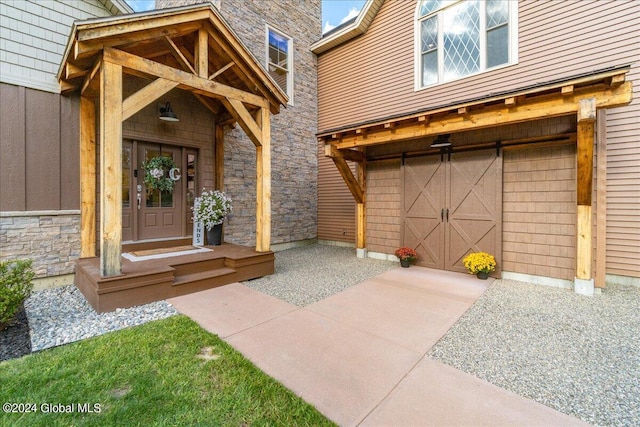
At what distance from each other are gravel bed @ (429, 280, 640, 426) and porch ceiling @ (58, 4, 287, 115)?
15.9 ft

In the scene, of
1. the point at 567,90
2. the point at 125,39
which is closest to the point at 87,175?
the point at 125,39

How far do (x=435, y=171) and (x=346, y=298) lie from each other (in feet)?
11.3

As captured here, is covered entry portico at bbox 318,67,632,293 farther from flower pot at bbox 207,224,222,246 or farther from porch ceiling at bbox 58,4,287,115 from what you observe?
flower pot at bbox 207,224,222,246

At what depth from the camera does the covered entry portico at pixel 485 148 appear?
3.84 m

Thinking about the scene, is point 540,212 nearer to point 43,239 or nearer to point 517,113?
point 517,113

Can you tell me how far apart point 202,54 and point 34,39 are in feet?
8.56

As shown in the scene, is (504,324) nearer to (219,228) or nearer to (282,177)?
(219,228)

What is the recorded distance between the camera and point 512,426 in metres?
1.87

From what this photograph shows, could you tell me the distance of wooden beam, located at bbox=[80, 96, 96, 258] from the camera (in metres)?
4.70

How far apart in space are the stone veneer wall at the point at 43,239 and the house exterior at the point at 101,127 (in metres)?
0.01

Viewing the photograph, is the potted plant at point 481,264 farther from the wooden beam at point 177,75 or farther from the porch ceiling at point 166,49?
the wooden beam at point 177,75

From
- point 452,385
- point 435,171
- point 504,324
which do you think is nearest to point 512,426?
point 452,385

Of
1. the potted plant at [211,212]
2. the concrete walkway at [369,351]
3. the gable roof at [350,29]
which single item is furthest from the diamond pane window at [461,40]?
the potted plant at [211,212]

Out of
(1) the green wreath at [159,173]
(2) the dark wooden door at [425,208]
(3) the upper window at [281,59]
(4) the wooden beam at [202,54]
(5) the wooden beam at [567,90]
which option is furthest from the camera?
(3) the upper window at [281,59]
